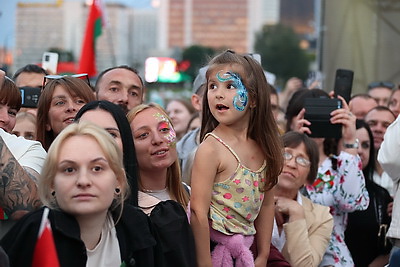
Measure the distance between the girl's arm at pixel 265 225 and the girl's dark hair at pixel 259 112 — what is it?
145mm

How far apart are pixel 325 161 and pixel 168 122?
2191 millimetres

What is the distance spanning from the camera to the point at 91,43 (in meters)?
13.9

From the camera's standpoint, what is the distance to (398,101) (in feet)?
32.2

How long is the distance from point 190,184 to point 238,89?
0.90 m

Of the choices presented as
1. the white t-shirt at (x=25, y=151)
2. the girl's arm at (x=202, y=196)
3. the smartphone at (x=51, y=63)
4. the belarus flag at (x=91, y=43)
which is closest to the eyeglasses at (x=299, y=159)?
the girl's arm at (x=202, y=196)

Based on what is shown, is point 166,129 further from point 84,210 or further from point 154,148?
point 84,210

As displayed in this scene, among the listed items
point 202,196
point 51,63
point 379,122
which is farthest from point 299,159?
point 51,63

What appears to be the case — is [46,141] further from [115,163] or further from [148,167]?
[115,163]

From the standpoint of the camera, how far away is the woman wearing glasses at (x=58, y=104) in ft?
19.2

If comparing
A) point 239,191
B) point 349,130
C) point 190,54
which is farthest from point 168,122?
point 190,54

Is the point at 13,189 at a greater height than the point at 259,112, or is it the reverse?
the point at 259,112

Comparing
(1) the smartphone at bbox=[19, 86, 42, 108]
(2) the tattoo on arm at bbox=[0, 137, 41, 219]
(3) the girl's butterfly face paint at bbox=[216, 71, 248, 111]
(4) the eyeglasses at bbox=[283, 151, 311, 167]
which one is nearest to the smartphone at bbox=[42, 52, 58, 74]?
(1) the smartphone at bbox=[19, 86, 42, 108]

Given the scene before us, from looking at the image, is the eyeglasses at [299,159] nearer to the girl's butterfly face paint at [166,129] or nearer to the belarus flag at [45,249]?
the girl's butterfly face paint at [166,129]

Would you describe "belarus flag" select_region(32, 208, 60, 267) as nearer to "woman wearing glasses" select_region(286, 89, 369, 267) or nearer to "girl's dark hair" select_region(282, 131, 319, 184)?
"girl's dark hair" select_region(282, 131, 319, 184)
